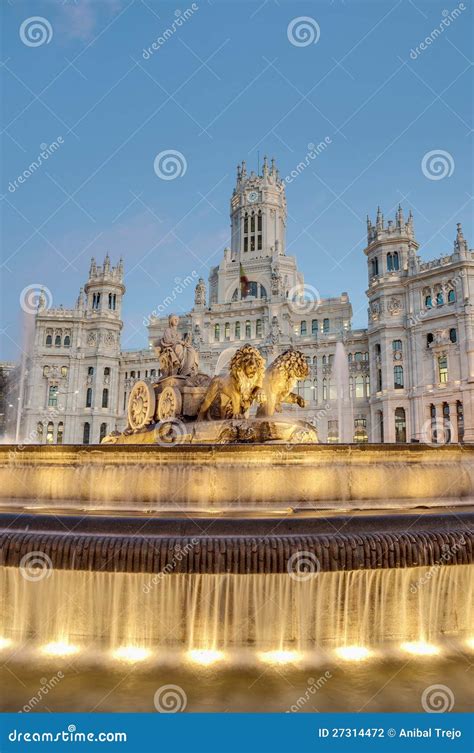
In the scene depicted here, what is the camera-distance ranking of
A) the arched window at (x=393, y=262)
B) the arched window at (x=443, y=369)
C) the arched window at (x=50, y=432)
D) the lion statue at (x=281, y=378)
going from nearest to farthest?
the lion statue at (x=281, y=378)
the arched window at (x=443, y=369)
the arched window at (x=393, y=262)
the arched window at (x=50, y=432)

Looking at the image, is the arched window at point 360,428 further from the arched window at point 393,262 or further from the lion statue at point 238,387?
the lion statue at point 238,387

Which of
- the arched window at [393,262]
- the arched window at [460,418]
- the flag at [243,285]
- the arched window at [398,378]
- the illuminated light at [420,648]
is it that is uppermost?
the flag at [243,285]

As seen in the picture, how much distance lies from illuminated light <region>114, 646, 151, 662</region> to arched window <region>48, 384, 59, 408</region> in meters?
63.9

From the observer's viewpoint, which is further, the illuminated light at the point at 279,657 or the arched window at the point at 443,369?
the arched window at the point at 443,369

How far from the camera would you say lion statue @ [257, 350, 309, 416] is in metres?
9.48

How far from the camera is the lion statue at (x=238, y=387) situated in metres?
9.31

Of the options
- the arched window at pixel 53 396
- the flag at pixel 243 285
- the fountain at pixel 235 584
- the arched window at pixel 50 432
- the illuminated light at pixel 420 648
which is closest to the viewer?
the fountain at pixel 235 584

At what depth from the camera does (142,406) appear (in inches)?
442

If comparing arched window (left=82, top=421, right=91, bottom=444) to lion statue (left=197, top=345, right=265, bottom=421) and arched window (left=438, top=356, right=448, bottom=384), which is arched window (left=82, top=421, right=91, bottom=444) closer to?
arched window (left=438, top=356, right=448, bottom=384)

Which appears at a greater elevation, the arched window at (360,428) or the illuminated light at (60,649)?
the arched window at (360,428)

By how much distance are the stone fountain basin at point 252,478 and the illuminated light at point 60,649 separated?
209 cm

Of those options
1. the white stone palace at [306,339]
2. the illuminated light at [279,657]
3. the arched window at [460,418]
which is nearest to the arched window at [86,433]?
the white stone palace at [306,339]

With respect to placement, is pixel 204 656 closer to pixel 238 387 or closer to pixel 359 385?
pixel 238 387

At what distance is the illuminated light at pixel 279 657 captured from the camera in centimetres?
459
